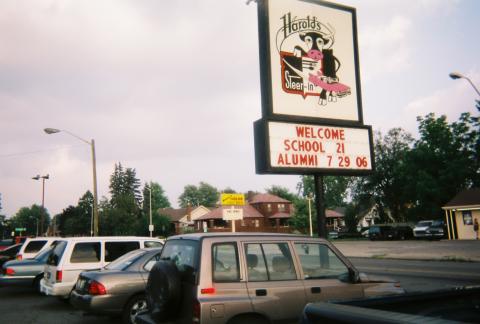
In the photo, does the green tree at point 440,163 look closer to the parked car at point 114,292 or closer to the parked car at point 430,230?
the parked car at point 430,230

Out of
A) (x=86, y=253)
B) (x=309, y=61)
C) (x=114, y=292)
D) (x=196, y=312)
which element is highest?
(x=309, y=61)

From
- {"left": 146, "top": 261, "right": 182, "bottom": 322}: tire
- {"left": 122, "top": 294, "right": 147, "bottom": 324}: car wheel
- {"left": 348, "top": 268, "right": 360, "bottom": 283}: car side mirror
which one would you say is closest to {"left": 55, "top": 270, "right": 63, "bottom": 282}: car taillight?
{"left": 122, "top": 294, "right": 147, "bottom": 324}: car wheel

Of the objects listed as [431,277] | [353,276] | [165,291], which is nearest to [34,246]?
[165,291]

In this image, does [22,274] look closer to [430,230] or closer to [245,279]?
[245,279]

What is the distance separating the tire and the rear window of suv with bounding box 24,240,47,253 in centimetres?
1344

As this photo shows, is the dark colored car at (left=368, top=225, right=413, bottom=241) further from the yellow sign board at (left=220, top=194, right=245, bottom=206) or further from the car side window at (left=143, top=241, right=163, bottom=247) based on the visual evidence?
the car side window at (left=143, top=241, right=163, bottom=247)

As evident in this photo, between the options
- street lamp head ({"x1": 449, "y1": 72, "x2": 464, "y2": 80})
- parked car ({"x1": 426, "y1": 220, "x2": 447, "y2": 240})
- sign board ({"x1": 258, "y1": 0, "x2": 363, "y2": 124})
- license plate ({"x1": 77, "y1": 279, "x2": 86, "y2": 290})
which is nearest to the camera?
license plate ({"x1": 77, "y1": 279, "x2": 86, "y2": 290})

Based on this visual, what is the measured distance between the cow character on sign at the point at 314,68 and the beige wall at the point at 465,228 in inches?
1408

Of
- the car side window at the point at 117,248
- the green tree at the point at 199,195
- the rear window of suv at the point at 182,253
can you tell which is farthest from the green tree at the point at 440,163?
the green tree at the point at 199,195

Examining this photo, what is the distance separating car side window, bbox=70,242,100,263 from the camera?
10398mm

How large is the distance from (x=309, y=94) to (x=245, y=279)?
21.8 ft

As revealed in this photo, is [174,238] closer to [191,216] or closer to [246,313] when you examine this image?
[246,313]

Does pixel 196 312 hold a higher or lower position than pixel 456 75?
lower

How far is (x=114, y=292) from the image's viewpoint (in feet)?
25.3
